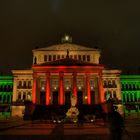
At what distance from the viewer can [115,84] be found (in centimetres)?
8156

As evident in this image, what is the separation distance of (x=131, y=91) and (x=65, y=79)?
92.0ft

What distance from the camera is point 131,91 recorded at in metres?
87.9

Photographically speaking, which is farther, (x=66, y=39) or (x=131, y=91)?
(x=66, y=39)

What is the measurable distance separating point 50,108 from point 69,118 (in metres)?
22.5

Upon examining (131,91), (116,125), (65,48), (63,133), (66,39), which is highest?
(66,39)

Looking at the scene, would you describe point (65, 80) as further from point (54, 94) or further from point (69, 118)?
point (69, 118)

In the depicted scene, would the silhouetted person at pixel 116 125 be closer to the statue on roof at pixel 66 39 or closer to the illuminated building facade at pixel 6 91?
A: the illuminated building facade at pixel 6 91

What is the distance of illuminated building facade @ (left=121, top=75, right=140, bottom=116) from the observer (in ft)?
280

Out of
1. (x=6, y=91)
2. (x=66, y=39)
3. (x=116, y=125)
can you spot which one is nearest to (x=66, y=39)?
(x=66, y=39)

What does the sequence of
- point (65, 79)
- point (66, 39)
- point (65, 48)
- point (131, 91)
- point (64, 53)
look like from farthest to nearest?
point (66, 39) < point (131, 91) < point (65, 48) < point (64, 53) < point (65, 79)

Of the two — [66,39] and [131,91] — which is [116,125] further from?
[66,39]

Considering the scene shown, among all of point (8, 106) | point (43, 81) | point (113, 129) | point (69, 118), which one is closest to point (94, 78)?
point (43, 81)

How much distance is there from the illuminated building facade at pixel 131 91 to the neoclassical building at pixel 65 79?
781cm

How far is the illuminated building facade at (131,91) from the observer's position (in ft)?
280
